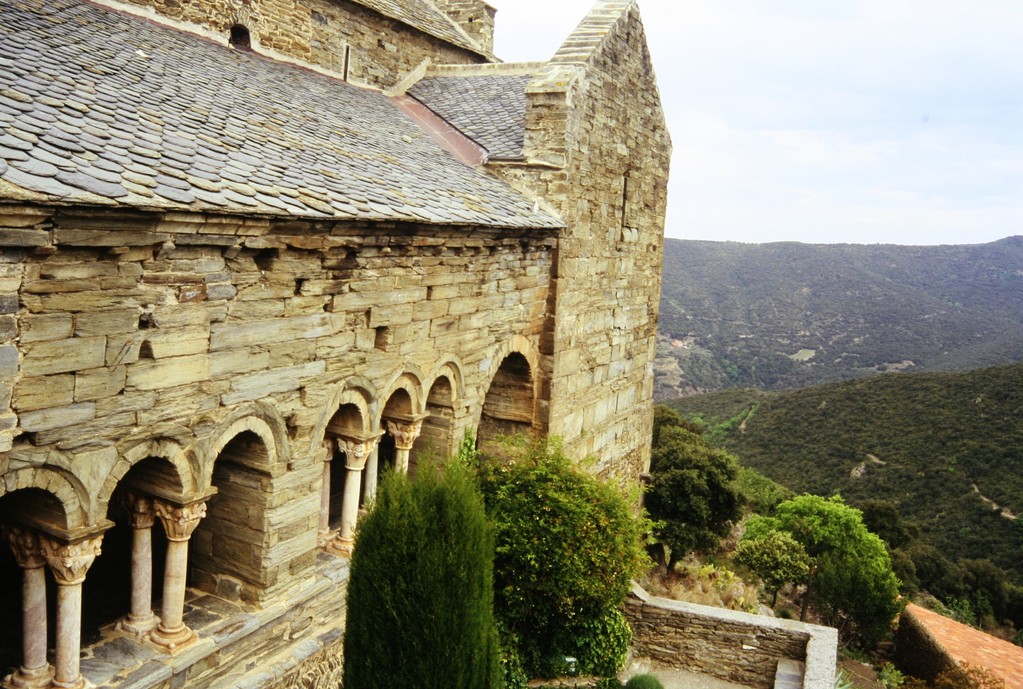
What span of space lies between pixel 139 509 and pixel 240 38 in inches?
285

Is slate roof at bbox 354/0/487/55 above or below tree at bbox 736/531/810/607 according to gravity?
above

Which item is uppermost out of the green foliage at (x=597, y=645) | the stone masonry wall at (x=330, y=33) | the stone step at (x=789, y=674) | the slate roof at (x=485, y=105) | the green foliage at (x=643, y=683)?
the stone masonry wall at (x=330, y=33)

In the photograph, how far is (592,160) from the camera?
11.2 meters

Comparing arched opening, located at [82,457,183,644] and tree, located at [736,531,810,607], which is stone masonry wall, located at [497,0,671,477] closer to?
tree, located at [736,531,810,607]

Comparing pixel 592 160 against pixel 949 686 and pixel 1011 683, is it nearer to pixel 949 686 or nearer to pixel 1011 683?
pixel 949 686

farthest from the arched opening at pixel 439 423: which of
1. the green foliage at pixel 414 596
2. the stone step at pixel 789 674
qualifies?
the stone step at pixel 789 674

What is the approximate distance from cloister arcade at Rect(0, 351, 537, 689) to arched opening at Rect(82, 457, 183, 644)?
0.01 metres

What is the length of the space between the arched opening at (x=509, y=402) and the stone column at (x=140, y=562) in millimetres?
5252

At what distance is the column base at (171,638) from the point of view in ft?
19.2

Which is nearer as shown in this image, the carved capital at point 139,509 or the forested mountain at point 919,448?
the carved capital at point 139,509

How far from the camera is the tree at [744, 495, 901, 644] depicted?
17.4 metres

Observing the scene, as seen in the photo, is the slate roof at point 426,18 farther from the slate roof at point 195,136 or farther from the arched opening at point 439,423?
the arched opening at point 439,423

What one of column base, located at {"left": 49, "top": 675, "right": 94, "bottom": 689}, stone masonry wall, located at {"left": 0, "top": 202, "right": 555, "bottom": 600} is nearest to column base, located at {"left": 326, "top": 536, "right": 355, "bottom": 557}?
stone masonry wall, located at {"left": 0, "top": 202, "right": 555, "bottom": 600}

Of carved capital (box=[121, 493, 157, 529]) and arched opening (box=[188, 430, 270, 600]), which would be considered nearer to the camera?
carved capital (box=[121, 493, 157, 529])
